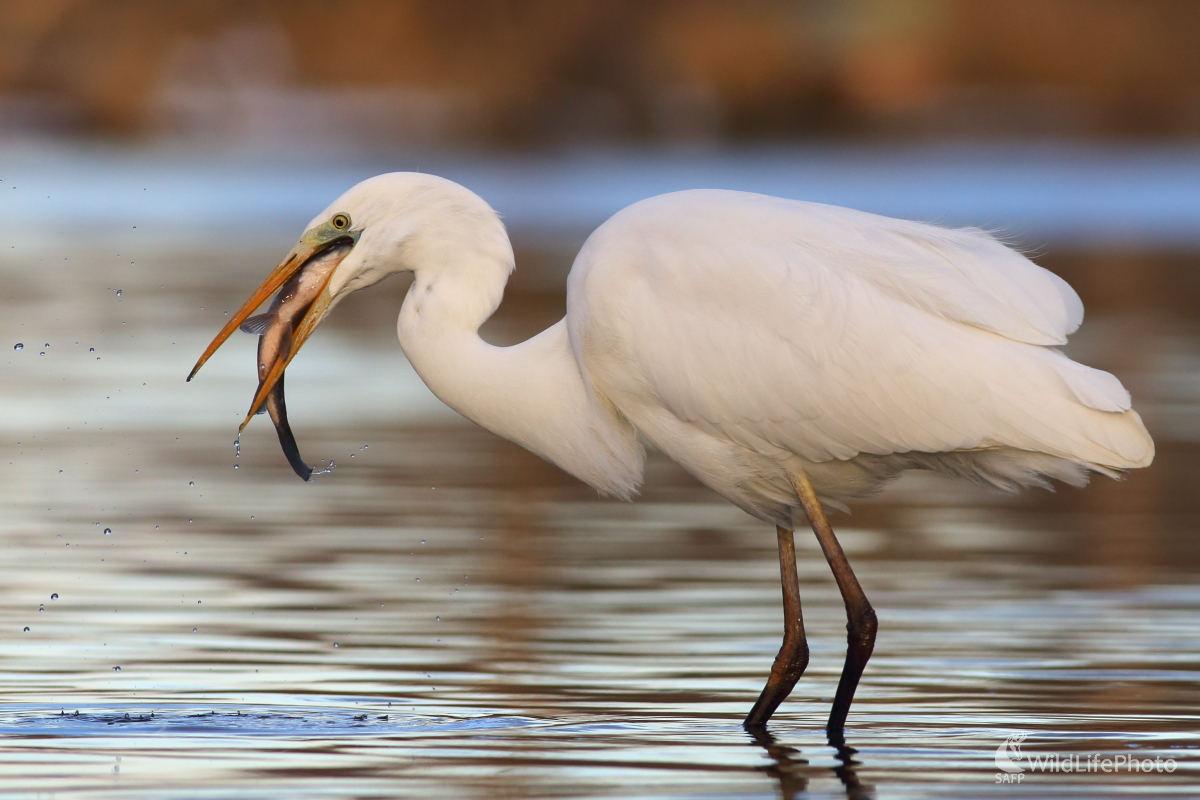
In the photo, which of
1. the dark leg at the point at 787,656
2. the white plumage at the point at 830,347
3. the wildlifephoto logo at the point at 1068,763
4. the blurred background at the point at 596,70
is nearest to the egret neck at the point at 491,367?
the white plumage at the point at 830,347

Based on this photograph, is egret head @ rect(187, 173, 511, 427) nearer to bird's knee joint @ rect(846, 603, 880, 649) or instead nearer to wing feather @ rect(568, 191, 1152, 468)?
wing feather @ rect(568, 191, 1152, 468)

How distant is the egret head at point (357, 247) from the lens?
7.00 metres

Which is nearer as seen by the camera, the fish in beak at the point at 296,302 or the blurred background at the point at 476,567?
the blurred background at the point at 476,567

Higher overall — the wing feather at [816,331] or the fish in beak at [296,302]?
the wing feather at [816,331]

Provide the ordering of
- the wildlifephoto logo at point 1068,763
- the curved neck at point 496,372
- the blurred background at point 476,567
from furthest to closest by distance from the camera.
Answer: the curved neck at point 496,372, the blurred background at point 476,567, the wildlifephoto logo at point 1068,763

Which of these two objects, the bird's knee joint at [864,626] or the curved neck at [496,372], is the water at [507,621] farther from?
the curved neck at [496,372]

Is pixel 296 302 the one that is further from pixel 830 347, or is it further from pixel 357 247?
pixel 830 347

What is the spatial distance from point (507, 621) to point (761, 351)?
5.59 ft

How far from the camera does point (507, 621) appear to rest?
26.1 feet

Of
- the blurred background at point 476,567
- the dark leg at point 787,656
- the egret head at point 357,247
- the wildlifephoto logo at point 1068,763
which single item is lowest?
the blurred background at point 476,567

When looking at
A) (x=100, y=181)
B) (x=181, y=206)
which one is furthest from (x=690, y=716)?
(x=100, y=181)

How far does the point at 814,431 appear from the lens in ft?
22.4

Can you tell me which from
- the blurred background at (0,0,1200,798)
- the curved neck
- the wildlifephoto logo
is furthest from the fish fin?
the wildlifephoto logo

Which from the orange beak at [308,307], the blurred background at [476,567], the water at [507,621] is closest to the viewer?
the water at [507,621]
